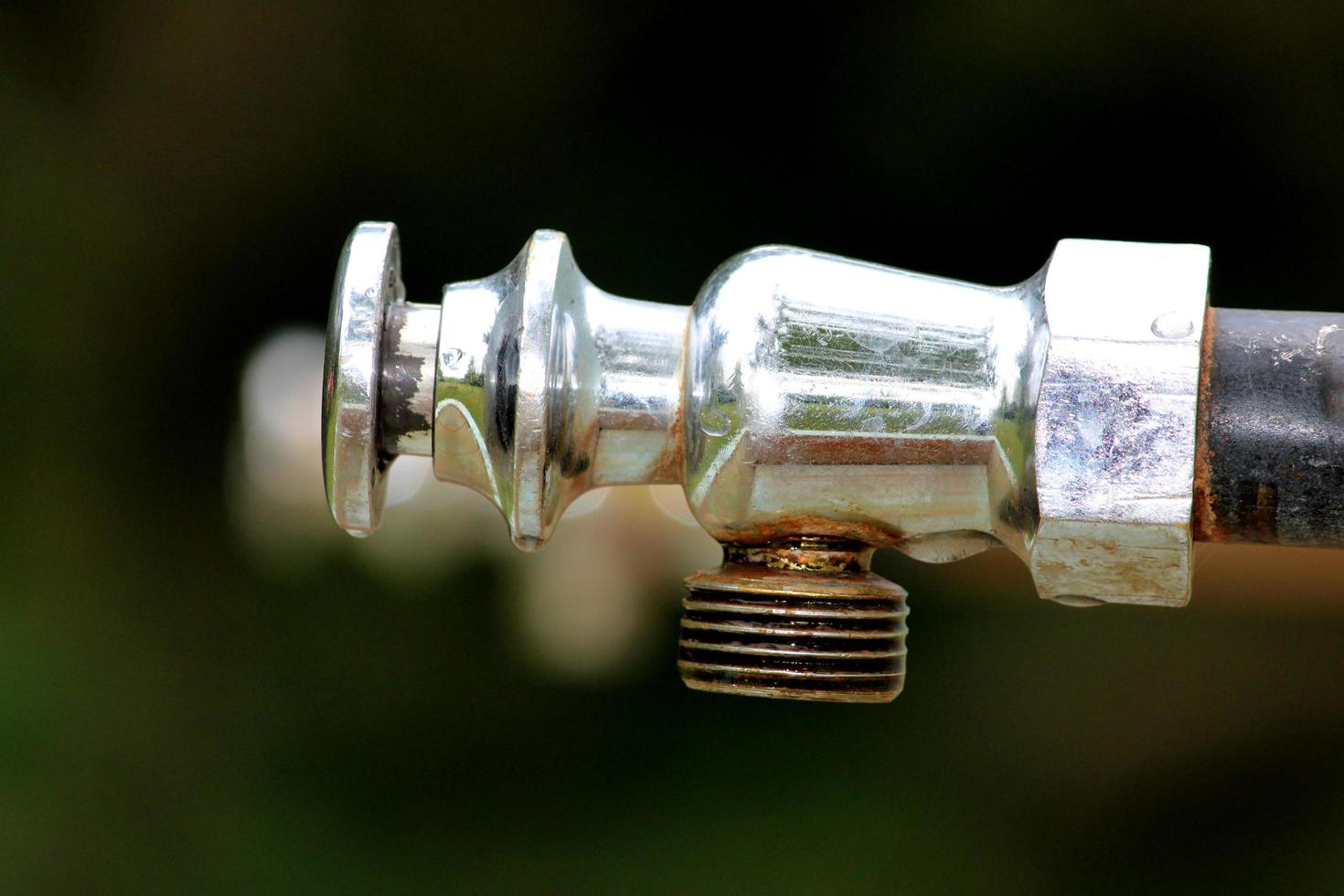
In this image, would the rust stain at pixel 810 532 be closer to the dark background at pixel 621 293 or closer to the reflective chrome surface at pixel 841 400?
the reflective chrome surface at pixel 841 400

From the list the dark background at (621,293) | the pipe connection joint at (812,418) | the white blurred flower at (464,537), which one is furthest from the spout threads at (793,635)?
the white blurred flower at (464,537)

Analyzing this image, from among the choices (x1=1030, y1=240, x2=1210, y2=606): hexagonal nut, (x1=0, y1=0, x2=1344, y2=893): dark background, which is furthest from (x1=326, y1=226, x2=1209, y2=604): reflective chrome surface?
(x1=0, y1=0, x2=1344, y2=893): dark background

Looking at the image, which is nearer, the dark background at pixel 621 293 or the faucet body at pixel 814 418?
the faucet body at pixel 814 418

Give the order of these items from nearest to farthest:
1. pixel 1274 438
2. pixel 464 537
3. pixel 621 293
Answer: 1. pixel 1274 438
2. pixel 621 293
3. pixel 464 537

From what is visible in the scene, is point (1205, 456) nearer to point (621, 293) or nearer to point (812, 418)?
point (812, 418)

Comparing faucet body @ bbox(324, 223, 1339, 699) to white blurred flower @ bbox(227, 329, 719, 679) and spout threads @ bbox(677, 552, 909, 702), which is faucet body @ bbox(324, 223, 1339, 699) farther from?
white blurred flower @ bbox(227, 329, 719, 679)

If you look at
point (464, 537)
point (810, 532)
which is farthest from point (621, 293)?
point (810, 532)

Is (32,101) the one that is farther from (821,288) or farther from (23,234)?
(821,288)
